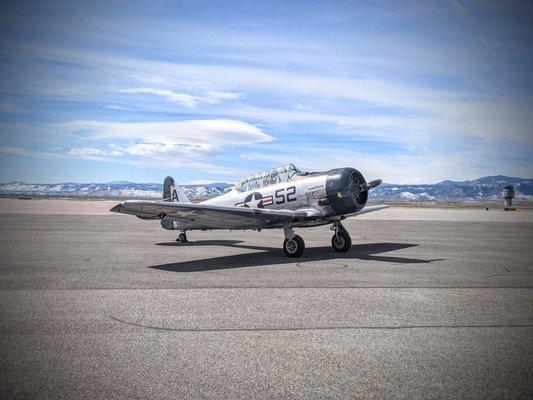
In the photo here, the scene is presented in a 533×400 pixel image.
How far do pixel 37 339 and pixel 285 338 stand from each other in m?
3.00

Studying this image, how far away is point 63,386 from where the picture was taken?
385 cm

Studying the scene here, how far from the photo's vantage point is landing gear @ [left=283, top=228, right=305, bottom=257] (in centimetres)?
1274

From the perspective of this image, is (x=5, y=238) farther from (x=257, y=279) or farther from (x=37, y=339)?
(x=37, y=339)

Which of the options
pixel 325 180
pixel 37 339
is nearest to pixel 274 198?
pixel 325 180

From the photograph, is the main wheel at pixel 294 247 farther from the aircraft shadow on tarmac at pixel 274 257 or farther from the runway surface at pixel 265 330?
the runway surface at pixel 265 330

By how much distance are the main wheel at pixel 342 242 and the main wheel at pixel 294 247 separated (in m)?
1.76

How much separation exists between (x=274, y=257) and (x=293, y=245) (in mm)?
750

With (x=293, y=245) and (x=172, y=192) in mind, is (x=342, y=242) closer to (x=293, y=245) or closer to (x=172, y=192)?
(x=293, y=245)

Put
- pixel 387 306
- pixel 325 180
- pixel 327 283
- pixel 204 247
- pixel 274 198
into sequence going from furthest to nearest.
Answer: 1. pixel 204 247
2. pixel 274 198
3. pixel 325 180
4. pixel 327 283
5. pixel 387 306

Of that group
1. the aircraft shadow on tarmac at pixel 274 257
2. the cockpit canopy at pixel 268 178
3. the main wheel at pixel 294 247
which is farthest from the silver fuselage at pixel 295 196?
the aircraft shadow on tarmac at pixel 274 257

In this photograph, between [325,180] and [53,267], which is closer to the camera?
[53,267]

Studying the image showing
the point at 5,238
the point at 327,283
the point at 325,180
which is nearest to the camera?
the point at 327,283

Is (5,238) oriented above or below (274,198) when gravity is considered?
below

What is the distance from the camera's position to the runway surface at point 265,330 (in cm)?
391
